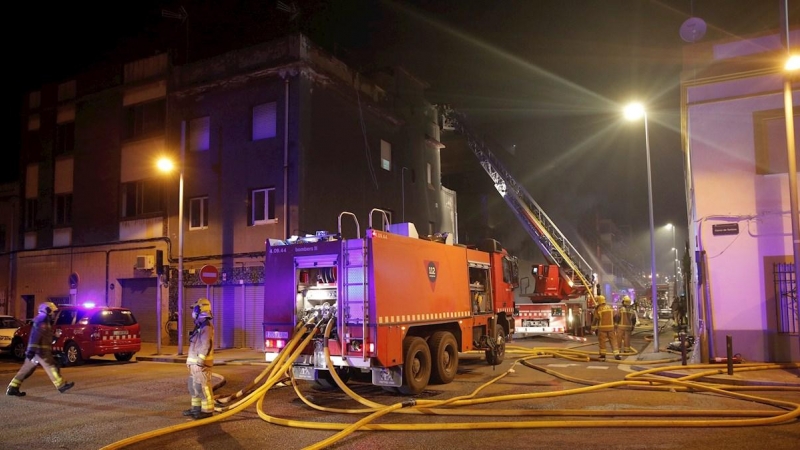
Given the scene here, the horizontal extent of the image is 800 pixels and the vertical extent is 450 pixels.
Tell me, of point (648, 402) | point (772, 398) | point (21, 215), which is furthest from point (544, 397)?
point (21, 215)

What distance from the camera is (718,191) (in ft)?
45.2

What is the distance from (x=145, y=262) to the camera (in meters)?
22.1

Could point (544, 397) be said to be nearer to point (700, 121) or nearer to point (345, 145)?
point (700, 121)

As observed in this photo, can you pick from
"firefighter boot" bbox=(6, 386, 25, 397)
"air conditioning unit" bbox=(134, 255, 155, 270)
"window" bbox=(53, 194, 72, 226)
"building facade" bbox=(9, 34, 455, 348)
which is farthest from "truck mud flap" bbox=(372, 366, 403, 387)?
"window" bbox=(53, 194, 72, 226)

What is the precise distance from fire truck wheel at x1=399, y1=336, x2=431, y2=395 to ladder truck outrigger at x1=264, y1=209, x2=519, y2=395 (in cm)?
2

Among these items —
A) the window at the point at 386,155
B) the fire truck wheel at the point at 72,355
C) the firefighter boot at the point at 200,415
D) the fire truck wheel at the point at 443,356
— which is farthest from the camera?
the window at the point at 386,155

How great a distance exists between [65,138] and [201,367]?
72.4ft

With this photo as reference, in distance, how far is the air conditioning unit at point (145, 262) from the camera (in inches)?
870

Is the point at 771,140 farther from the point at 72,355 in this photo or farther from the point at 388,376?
the point at 72,355

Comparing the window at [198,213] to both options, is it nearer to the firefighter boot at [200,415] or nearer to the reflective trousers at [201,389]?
the reflective trousers at [201,389]

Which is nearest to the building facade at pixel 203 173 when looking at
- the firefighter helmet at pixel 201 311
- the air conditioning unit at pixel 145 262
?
the air conditioning unit at pixel 145 262

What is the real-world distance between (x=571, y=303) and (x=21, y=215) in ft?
79.7

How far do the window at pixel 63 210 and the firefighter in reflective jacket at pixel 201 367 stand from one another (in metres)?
20.0

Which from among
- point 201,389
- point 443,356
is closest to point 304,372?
point 201,389
